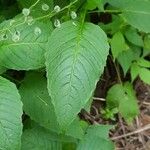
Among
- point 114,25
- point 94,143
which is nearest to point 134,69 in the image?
point 114,25

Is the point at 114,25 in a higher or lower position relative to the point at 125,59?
higher

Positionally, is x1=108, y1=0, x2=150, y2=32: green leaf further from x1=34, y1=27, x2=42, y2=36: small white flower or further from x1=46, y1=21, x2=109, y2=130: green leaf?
x1=34, y1=27, x2=42, y2=36: small white flower

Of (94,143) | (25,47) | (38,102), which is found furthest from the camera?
(94,143)

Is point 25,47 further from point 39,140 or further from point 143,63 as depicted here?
point 143,63

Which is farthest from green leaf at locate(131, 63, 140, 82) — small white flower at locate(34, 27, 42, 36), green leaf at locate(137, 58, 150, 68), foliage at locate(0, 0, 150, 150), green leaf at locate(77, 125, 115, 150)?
small white flower at locate(34, 27, 42, 36)

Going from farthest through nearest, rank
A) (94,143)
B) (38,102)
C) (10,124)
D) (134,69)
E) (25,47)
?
(134,69) < (94,143) < (38,102) < (25,47) < (10,124)

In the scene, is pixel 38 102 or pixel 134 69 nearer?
pixel 38 102
